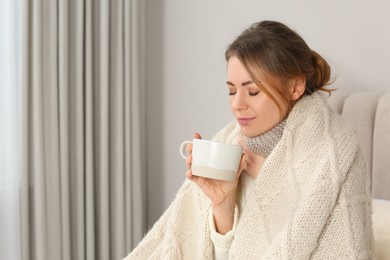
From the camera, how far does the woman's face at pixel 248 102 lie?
126cm

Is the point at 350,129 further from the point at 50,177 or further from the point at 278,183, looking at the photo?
the point at 50,177

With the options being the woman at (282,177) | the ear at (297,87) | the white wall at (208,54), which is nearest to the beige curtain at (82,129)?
the white wall at (208,54)

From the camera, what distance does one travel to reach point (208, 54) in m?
2.41

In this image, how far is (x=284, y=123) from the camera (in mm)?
1311

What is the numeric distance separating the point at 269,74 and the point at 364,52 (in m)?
0.76

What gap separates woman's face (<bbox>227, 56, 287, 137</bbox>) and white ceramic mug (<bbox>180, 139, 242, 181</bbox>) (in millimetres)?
121

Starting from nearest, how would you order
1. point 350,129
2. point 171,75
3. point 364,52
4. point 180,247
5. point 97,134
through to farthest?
1. point 350,129
2. point 180,247
3. point 364,52
4. point 97,134
5. point 171,75

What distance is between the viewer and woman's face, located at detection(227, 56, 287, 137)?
126 centimetres

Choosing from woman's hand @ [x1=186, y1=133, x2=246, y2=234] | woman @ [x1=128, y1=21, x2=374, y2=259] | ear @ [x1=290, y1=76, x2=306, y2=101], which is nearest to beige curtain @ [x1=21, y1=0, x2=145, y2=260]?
woman @ [x1=128, y1=21, x2=374, y2=259]

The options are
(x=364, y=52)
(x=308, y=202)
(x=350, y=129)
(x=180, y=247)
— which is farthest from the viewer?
(x=364, y=52)

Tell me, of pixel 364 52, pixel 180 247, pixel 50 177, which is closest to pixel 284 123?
pixel 180 247

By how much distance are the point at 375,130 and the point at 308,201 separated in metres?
0.64

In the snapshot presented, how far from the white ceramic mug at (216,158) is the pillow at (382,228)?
0.45m

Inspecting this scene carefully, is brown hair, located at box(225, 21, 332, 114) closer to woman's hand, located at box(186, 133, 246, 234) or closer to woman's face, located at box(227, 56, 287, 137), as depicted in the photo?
woman's face, located at box(227, 56, 287, 137)
